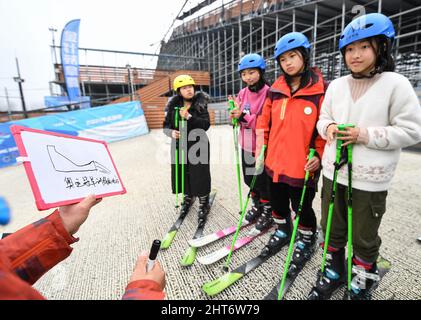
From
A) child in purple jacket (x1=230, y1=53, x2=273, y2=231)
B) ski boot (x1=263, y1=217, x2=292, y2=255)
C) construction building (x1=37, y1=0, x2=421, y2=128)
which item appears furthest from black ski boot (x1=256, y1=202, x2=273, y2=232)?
construction building (x1=37, y1=0, x2=421, y2=128)

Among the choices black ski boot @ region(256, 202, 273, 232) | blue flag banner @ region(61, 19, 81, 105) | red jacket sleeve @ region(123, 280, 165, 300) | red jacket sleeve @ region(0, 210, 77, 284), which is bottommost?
black ski boot @ region(256, 202, 273, 232)

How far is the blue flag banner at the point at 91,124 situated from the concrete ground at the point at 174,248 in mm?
3374

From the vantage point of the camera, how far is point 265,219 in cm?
244

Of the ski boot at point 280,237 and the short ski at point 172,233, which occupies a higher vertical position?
the ski boot at point 280,237

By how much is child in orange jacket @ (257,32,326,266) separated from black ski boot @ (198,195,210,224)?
1112 mm

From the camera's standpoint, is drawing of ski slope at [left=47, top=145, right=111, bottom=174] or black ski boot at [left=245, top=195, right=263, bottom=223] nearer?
drawing of ski slope at [left=47, top=145, right=111, bottom=174]

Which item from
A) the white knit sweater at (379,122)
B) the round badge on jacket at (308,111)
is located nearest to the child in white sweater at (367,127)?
the white knit sweater at (379,122)

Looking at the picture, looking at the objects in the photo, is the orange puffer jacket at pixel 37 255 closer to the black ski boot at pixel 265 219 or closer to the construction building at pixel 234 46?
the black ski boot at pixel 265 219

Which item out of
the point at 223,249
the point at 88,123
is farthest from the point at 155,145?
the point at 223,249

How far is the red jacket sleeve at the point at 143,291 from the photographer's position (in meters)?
0.73

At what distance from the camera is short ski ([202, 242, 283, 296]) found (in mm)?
1637

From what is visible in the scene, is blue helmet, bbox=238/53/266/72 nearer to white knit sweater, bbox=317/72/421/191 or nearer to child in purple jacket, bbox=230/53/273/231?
child in purple jacket, bbox=230/53/273/231

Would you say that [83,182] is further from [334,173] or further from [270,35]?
[270,35]

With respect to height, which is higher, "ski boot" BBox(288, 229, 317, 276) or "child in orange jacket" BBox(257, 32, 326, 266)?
"child in orange jacket" BBox(257, 32, 326, 266)
